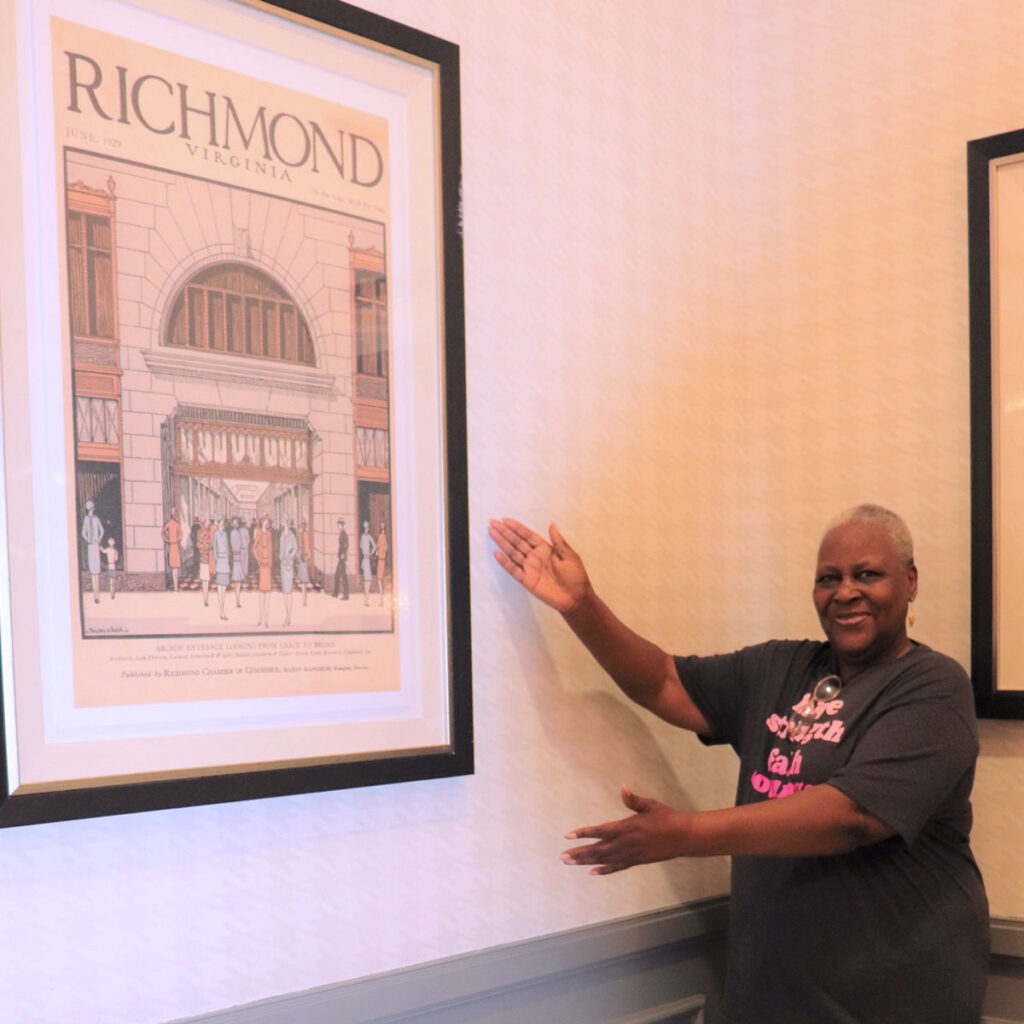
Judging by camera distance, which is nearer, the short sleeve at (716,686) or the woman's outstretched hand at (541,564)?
the woman's outstretched hand at (541,564)

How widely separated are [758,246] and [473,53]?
75 centimetres

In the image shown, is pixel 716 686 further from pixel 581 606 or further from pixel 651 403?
pixel 651 403

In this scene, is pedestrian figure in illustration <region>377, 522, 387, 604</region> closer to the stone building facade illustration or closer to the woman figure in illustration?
the stone building facade illustration

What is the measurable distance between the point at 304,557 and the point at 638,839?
1.90 feet

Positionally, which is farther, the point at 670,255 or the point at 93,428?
the point at 670,255

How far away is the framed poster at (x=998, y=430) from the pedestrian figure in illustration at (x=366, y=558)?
3.50ft

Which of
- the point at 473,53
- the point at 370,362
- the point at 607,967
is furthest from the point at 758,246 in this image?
the point at 607,967

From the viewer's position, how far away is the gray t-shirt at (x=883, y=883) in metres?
1.70

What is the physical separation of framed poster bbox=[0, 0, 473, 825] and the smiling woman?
27 centimetres

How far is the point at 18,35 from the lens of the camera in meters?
1.42

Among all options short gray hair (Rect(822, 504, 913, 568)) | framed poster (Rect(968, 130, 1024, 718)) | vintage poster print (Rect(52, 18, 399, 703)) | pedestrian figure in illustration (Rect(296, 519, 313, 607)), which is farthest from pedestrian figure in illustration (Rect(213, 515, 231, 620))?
framed poster (Rect(968, 130, 1024, 718))

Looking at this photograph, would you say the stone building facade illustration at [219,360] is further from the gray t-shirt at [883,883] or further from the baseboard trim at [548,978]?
the gray t-shirt at [883,883]

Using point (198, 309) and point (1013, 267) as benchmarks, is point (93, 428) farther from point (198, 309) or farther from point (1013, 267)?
point (1013, 267)

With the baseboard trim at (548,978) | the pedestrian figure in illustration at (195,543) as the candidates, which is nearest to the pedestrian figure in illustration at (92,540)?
the pedestrian figure in illustration at (195,543)
